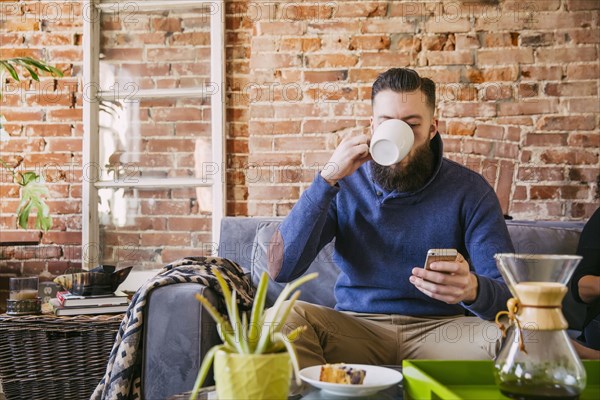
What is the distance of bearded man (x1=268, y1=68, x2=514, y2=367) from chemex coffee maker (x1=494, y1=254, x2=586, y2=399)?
28.6 inches

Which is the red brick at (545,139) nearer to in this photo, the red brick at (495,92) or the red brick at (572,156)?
the red brick at (572,156)

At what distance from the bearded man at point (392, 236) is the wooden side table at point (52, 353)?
0.55 m

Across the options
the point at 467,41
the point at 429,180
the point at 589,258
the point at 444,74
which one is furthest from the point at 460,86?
the point at 589,258

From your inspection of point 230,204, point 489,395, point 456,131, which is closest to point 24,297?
point 230,204

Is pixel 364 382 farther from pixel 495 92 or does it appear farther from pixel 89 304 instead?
pixel 495 92

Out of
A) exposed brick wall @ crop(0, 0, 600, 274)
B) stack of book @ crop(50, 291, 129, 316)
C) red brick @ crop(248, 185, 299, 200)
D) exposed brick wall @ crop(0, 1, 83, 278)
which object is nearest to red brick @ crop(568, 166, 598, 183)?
exposed brick wall @ crop(0, 0, 600, 274)

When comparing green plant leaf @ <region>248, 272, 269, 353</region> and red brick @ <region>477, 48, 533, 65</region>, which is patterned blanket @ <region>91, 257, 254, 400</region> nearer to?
green plant leaf @ <region>248, 272, 269, 353</region>

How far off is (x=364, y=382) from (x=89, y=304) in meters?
1.11

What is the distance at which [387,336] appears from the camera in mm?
1840

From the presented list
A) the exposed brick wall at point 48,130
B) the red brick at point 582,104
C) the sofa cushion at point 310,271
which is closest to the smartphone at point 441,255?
the sofa cushion at point 310,271

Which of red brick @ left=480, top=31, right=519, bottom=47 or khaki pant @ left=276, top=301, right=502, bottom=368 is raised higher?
red brick @ left=480, top=31, right=519, bottom=47

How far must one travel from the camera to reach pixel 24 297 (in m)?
2.03

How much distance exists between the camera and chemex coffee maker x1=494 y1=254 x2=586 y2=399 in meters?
0.98

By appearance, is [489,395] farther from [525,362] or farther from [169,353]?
[169,353]
